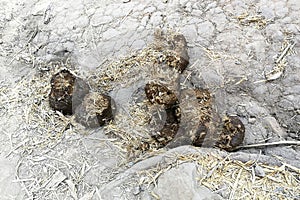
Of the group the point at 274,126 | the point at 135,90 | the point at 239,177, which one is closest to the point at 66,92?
the point at 135,90

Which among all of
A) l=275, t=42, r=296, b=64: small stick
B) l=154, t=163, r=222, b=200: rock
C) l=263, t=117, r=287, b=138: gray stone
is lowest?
l=263, t=117, r=287, b=138: gray stone

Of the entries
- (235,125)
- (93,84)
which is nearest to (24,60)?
(93,84)

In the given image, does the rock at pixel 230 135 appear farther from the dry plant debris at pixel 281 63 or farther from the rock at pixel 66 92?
the rock at pixel 66 92

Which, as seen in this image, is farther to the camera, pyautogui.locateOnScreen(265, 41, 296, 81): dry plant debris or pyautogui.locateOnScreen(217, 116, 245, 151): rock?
pyautogui.locateOnScreen(265, 41, 296, 81): dry plant debris

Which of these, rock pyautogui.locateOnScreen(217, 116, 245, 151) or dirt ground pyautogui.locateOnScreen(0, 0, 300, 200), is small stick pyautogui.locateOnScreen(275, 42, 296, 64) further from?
rock pyautogui.locateOnScreen(217, 116, 245, 151)

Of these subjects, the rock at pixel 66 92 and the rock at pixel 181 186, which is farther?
the rock at pixel 66 92

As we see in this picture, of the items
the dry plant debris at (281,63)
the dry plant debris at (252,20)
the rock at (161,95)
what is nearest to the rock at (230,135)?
the rock at (161,95)

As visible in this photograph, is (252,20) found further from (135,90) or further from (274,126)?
(135,90)

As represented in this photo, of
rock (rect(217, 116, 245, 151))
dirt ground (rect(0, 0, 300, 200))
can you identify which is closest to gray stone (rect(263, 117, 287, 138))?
dirt ground (rect(0, 0, 300, 200))
